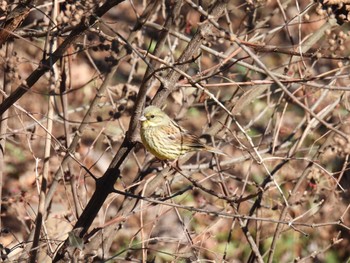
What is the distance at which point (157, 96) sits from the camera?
10.6ft

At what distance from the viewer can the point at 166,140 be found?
15.1 ft

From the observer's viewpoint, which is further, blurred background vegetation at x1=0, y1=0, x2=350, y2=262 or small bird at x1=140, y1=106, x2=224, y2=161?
small bird at x1=140, y1=106, x2=224, y2=161

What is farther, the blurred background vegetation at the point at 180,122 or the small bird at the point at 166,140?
the small bird at the point at 166,140

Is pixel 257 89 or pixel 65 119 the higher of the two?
pixel 257 89

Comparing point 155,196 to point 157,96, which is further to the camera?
point 155,196

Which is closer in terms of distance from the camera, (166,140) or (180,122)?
(166,140)

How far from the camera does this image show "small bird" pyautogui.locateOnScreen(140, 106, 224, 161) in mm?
4398

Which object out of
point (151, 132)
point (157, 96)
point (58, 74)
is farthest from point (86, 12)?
point (151, 132)

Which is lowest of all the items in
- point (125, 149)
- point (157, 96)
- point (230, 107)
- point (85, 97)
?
point (125, 149)

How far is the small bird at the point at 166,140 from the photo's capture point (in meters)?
4.40

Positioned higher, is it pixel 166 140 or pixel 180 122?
pixel 180 122

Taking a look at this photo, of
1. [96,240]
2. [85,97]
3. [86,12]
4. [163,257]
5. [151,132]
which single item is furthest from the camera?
[85,97]

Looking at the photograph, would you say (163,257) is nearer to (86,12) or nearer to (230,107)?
(230,107)

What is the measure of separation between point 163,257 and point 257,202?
2342 mm
